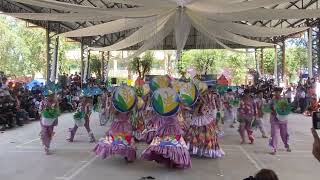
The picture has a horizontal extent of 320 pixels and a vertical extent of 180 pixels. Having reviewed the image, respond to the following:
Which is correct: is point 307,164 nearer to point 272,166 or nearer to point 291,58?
point 272,166

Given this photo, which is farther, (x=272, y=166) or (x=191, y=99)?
(x=191, y=99)

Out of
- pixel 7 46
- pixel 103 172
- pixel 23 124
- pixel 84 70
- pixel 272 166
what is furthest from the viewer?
pixel 7 46

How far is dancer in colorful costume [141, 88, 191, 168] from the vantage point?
8516 millimetres

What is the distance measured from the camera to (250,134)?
12.2 meters

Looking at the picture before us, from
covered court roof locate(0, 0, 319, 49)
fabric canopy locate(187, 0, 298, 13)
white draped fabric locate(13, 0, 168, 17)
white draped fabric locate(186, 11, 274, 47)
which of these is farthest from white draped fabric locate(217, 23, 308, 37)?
white draped fabric locate(13, 0, 168, 17)

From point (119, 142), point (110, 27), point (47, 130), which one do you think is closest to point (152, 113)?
point (119, 142)

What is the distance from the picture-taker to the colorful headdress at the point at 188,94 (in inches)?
380

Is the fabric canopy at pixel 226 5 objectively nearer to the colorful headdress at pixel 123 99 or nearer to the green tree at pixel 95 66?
the colorful headdress at pixel 123 99

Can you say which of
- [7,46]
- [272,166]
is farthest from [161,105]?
[7,46]

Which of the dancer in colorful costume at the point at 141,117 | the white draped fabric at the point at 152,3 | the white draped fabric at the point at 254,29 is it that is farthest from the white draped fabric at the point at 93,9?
the white draped fabric at the point at 254,29

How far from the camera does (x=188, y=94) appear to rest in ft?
31.7

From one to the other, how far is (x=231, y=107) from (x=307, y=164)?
7637 mm

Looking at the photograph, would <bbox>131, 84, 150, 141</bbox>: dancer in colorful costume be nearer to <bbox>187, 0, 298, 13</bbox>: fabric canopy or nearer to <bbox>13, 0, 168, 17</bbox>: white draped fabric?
<bbox>13, 0, 168, 17</bbox>: white draped fabric

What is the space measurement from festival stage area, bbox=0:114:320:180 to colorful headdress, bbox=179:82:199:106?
118cm
